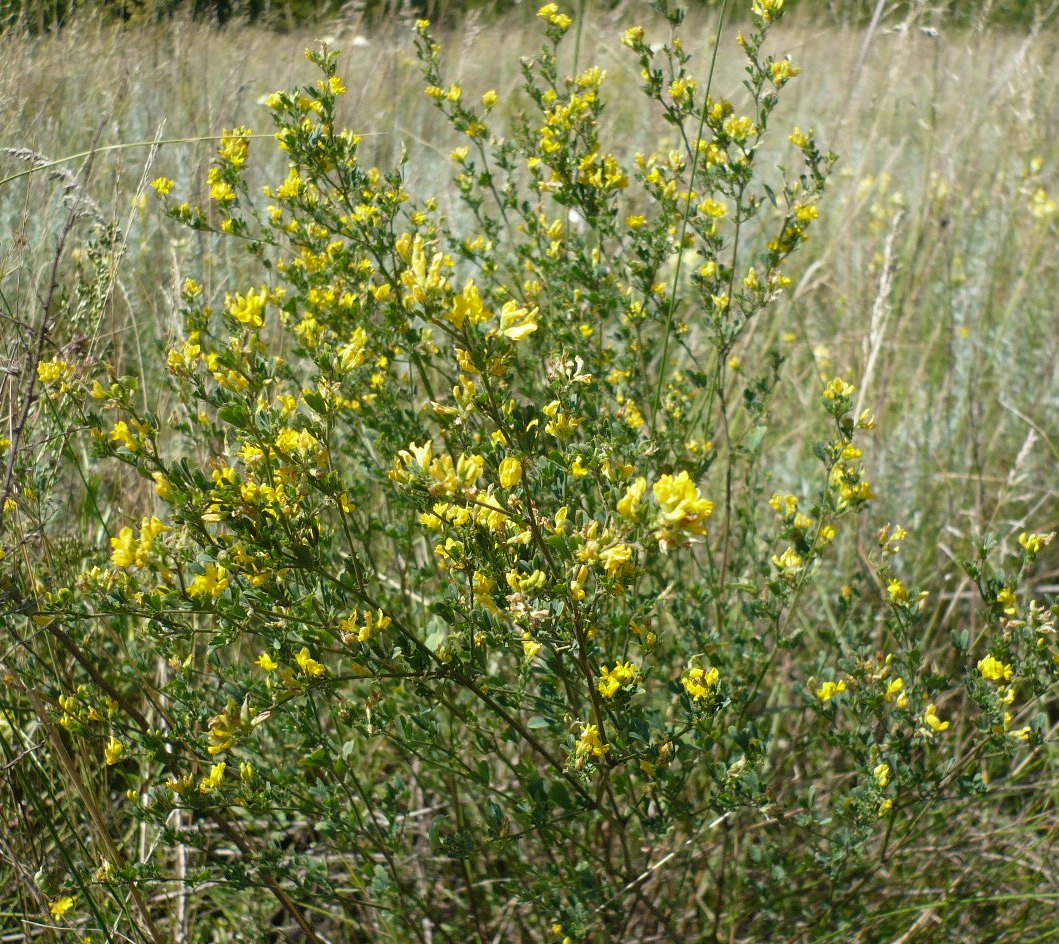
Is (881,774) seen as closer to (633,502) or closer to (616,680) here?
(616,680)

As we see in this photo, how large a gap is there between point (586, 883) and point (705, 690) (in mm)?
493

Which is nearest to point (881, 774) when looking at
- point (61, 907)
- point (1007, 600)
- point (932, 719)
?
point (932, 719)

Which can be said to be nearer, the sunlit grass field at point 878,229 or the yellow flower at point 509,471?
the yellow flower at point 509,471

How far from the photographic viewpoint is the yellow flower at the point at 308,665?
1249 millimetres

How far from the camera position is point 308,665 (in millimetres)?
1248

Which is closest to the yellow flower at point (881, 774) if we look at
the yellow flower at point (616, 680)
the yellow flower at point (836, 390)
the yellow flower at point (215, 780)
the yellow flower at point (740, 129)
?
the yellow flower at point (616, 680)

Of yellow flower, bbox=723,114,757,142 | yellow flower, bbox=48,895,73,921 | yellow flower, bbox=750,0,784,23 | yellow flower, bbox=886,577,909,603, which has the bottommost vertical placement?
yellow flower, bbox=48,895,73,921

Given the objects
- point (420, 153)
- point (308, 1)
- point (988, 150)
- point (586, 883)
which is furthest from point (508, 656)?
point (988, 150)

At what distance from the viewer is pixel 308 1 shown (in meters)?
4.25

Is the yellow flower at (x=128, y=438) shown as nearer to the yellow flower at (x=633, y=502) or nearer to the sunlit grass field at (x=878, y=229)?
the yellow flower at (x=633, y=502)

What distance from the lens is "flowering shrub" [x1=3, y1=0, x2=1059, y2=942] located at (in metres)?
1.20

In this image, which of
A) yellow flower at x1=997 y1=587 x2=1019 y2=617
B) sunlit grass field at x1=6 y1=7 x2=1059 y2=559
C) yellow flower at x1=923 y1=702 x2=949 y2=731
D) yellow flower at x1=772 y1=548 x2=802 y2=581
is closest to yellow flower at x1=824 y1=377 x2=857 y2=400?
yellow flower at x1=772 y1=548 x2=802 y2=581

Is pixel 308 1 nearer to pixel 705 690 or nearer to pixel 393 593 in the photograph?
pixel 393 593

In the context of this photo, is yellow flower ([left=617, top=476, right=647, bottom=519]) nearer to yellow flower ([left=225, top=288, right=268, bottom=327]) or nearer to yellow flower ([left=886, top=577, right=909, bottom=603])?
yellow flower ([left=225, top=288, right=268, bottom=327])
